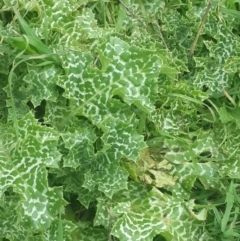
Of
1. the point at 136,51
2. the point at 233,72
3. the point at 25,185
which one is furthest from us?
the point at 233,72

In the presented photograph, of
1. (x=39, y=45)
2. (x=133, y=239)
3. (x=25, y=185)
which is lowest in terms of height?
(x=133, y=239)

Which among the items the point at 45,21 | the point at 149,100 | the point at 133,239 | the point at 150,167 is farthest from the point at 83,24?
the point at 133,239

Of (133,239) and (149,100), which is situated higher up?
(149,100)

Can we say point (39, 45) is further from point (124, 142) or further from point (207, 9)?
point (207, 9)

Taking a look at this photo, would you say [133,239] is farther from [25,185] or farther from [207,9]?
[207,9]

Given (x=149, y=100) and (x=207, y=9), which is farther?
(x=207, y=9)

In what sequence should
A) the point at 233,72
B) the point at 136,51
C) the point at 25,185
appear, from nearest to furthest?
the point at 25,185 → the point at 136,51 → the point at 233,72
